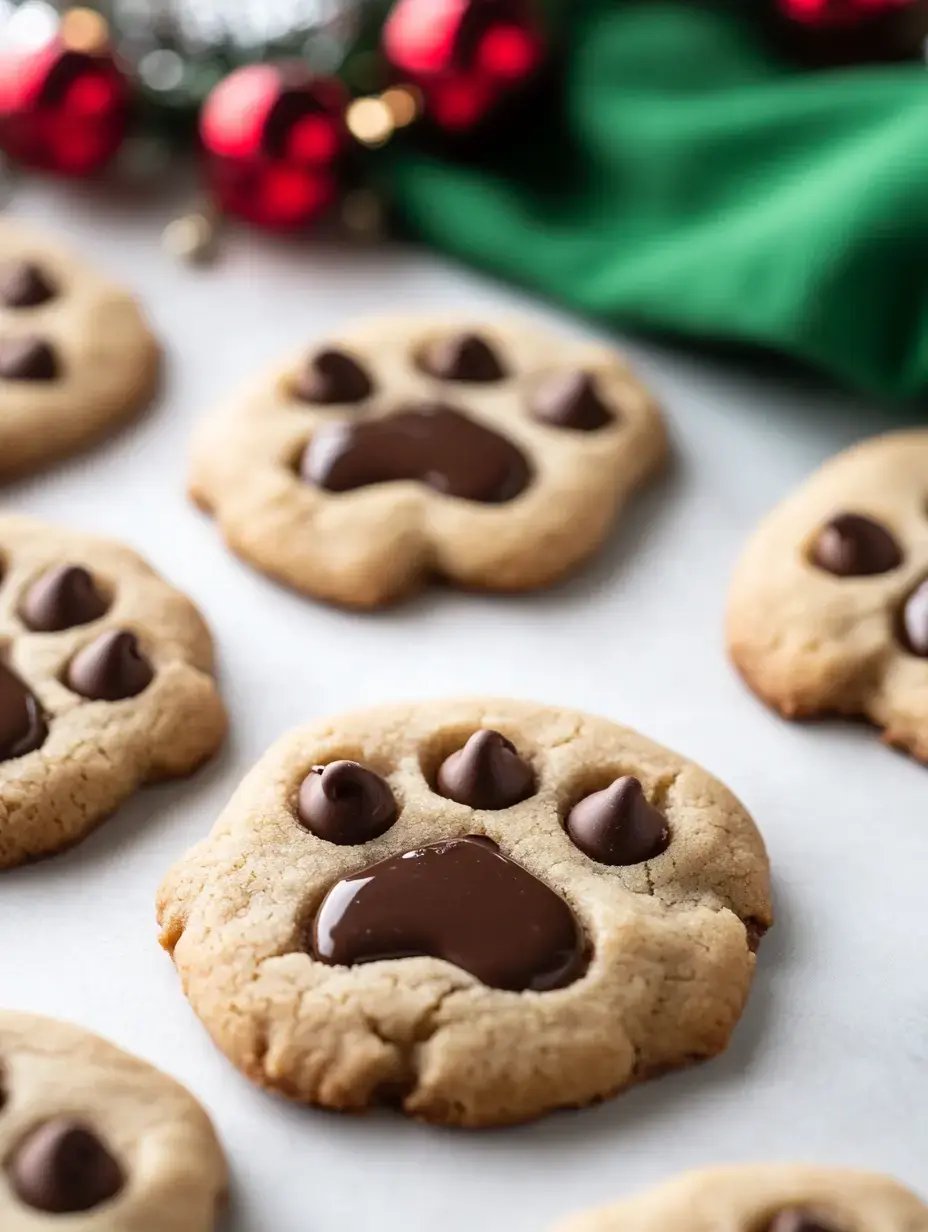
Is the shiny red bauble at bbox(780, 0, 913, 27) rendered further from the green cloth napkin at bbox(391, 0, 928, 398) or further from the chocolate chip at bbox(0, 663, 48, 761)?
the chocolate chip at bbox(0, 663, 48, 761)

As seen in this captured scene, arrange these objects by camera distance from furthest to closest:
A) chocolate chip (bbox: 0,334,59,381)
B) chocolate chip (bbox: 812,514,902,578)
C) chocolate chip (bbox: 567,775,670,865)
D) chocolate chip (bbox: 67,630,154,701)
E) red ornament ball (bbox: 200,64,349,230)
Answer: red ornament ball (bbox: 200,64,349,230), chocolate chip (bbox: 0,334,59,381), chocolate chip (bbox: 812,514,902,578), chocolate chip (bbox: 67,630,154,701), chocolate chip (bbox: 567,775,670,865)

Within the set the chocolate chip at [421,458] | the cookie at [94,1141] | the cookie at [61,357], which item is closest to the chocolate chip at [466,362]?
the chocolate chip at [421,458]

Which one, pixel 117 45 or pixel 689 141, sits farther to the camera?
pixel 117 45

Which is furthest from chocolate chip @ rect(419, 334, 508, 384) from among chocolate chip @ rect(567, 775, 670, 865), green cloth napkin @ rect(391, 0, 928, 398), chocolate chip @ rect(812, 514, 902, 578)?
chocolate chip @ rect(567, 775, 670, 865)

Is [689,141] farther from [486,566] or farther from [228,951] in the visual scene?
[228,951]

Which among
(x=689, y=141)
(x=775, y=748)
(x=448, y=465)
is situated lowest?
(x=775, y=748)

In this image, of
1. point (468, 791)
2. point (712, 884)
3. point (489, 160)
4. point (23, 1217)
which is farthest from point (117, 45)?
point (23, 1217)

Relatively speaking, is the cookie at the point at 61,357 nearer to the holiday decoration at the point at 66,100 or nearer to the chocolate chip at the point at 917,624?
the holiday decoration at the point at 66,100
